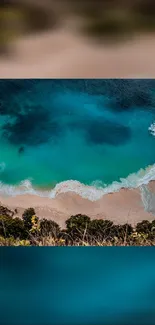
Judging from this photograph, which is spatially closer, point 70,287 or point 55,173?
point 70,287

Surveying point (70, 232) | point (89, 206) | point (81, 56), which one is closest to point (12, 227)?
point (70, 232)

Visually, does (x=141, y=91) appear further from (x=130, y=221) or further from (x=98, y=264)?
(x=98, y=264)

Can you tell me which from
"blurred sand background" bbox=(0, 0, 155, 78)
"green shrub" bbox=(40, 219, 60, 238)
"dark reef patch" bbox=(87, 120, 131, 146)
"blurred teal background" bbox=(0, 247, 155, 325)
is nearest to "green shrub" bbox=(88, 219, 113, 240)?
"blurred teal background" bbox=(0, 247, 155, 325)

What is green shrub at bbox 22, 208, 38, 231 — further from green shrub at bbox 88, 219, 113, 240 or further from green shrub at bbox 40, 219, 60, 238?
green shrub at bbox 88, 219, 113, 240

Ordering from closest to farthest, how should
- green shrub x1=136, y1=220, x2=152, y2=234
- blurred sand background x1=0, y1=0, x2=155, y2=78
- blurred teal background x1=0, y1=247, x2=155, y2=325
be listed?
blurred teal background x1=0, y1=247, x2=155, y2=325 → blurred sand background x1=0, y1=0, x2=155, y2=78 → green shrub x1=136, y1=220, x2=152, y2=234

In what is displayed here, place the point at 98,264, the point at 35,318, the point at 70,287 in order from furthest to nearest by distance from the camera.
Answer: the point at 98,264
the point at 70,287
the point at 35,318

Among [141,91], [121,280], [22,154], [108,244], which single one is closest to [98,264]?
[121,280]
